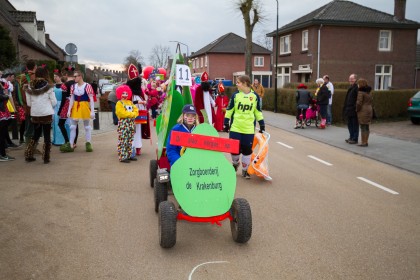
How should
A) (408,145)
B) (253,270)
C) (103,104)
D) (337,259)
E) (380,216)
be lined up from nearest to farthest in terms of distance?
(253,270) → (337,259) → (380,216) → (408,145) → (103,104)

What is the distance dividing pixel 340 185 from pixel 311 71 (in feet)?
84.0

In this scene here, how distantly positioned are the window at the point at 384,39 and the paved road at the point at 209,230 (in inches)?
1131

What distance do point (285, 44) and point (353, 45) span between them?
6.22m

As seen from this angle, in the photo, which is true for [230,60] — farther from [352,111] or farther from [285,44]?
[352,111]

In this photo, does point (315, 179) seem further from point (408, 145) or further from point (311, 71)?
point (311, 71)

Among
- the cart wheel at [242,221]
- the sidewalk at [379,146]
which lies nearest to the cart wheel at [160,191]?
the cart wheel at [242,221]

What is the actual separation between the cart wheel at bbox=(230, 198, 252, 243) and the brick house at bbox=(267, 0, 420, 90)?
28.6 meters

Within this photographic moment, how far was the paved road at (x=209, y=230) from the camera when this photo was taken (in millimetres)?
3658

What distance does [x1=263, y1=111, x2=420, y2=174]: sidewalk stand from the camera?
8930 mm

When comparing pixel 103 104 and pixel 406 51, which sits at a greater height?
pixel 406 51

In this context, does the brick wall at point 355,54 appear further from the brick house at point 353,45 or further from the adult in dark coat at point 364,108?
the adult in dark coat at point 364,108

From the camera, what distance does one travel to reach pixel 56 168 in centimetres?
775

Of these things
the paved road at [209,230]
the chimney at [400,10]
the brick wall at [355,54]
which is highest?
the chimney at [400,10]

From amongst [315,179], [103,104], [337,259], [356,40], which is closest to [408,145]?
[315,179]
